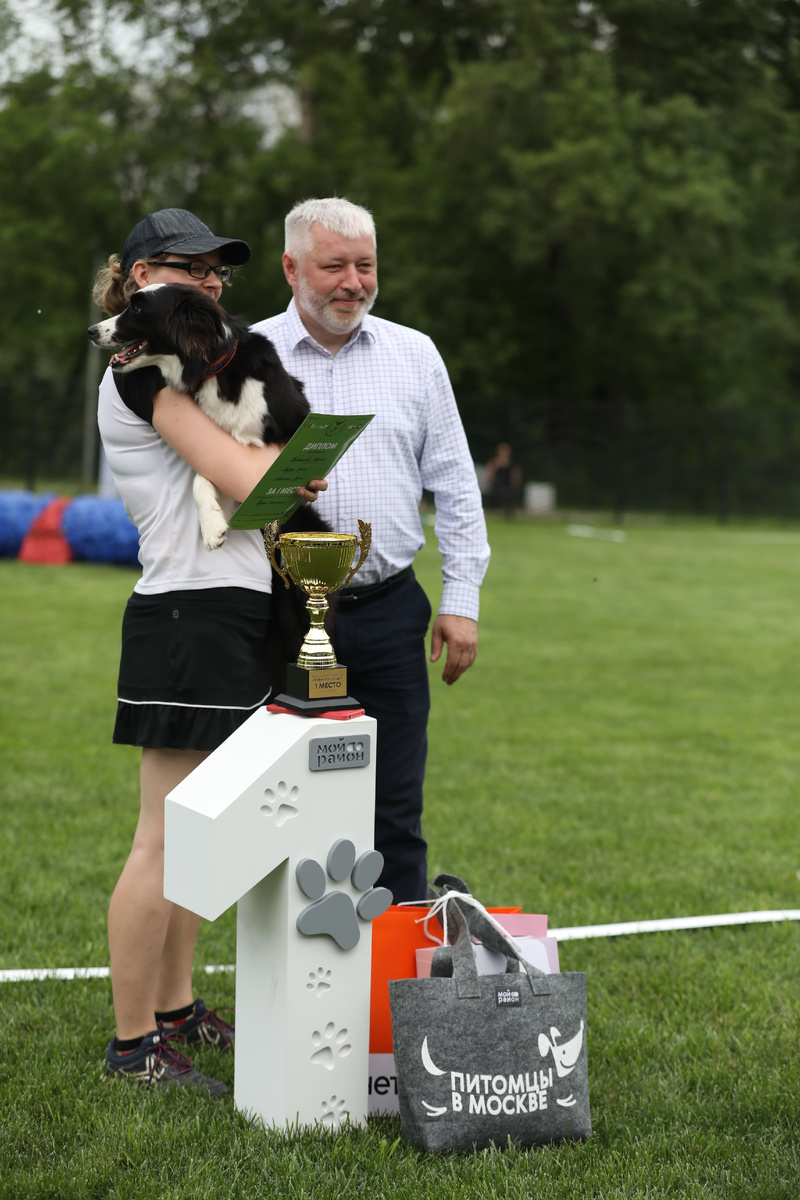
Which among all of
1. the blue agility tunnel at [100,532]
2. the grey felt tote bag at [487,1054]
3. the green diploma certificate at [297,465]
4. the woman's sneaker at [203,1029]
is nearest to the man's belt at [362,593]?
the green diploma certificate at [297,465]

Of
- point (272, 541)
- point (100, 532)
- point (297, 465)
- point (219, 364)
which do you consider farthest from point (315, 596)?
point (100, 532)

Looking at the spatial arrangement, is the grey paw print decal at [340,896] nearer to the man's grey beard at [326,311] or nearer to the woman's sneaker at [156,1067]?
the woman's sneaker at [156,1067]

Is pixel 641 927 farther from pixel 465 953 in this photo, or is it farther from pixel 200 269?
pixel 200 269

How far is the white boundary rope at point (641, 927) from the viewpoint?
11.9 feet

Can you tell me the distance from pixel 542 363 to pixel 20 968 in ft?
107

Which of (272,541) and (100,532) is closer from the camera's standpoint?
(272,541)

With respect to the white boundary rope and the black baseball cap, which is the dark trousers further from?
the black baseball cap

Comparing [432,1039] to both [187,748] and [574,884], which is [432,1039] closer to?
[187,748]

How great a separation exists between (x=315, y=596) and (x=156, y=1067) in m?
1.21

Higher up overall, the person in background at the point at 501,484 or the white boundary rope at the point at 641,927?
the white boundary rope at the point at 641,927

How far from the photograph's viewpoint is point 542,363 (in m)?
34.8

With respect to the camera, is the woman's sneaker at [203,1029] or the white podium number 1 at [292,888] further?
the woman's sneaker at [203,1029]

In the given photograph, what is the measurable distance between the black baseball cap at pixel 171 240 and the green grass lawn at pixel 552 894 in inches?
75.0

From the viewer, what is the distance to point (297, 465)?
249cm
